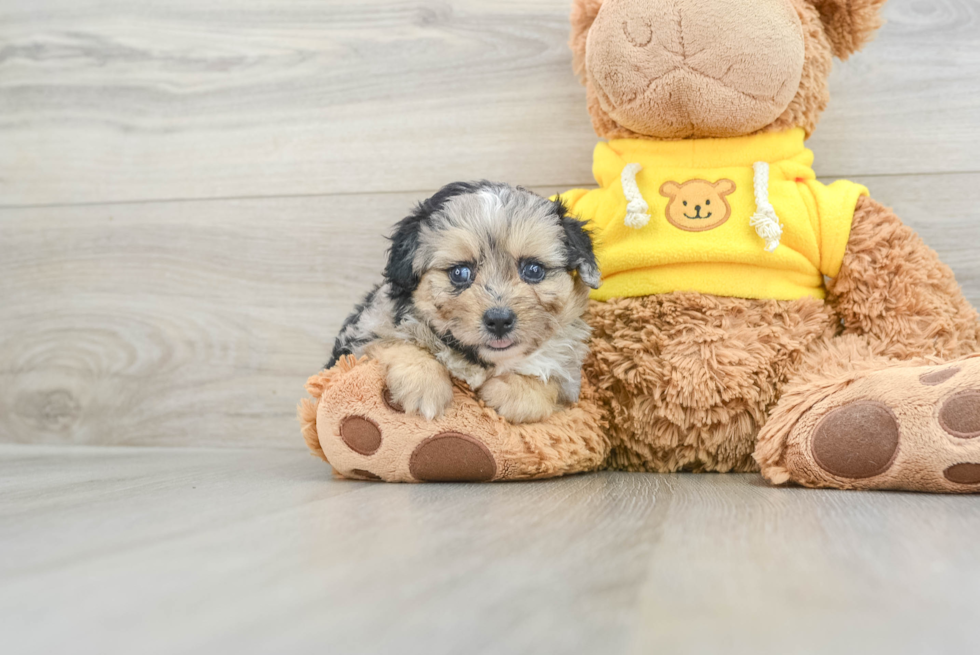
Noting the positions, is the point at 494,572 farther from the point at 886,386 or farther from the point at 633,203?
the point at 633,203

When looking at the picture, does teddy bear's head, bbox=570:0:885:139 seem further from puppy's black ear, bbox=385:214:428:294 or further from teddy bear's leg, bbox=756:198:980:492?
puppy's black ear, bbox=385:214:428:294

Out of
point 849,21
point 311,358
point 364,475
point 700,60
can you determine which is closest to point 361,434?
point 364,475

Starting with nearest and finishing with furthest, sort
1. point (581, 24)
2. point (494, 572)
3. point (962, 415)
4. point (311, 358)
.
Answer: point (494, 572), point (962, 415), point (581, 24), point (311, 358)

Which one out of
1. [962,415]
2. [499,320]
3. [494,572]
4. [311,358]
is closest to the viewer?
[494,572]

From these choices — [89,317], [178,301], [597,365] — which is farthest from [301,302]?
[597,365]

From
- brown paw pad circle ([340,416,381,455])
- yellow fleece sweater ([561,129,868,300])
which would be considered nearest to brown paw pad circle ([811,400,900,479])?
yellow fleece sweater ([561,129,868,300])

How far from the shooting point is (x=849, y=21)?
1541 millimetres

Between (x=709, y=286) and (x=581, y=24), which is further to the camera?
(x=581, y=24)

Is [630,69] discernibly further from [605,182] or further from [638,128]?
[605,182]

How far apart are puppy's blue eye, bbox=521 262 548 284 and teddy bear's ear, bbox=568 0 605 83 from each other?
1.70 feet

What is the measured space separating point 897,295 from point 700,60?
1.89 ft

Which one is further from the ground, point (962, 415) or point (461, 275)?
point (461, 275)

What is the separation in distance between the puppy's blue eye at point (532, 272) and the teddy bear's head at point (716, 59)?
1.25ft

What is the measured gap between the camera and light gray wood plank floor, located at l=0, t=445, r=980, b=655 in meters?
0.59
